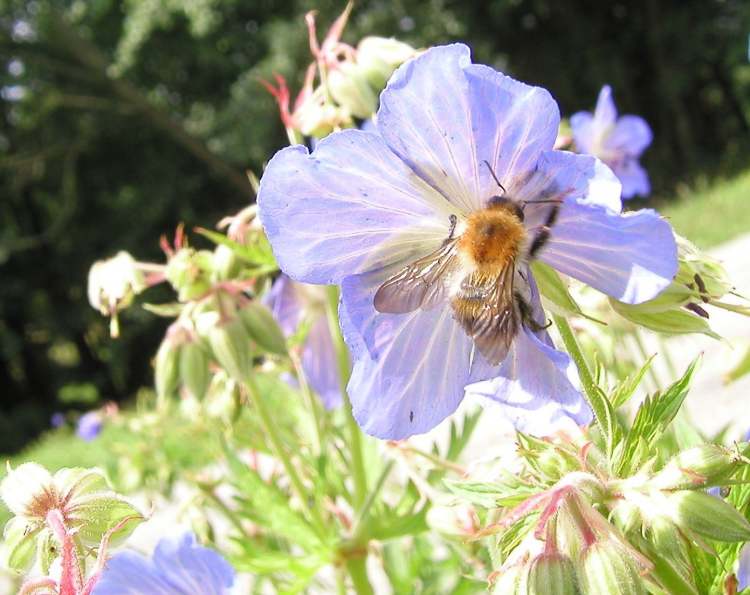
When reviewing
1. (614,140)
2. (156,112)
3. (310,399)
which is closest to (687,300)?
(310,399)

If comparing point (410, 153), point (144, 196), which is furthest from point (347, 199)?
point (144, 196)

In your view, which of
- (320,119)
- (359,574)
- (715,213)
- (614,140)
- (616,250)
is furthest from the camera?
(715,213)

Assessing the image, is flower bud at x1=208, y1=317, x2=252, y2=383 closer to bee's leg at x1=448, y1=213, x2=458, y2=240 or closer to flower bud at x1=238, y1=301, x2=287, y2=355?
flower bud at x1=238, y1=301, x2=287, y2=355

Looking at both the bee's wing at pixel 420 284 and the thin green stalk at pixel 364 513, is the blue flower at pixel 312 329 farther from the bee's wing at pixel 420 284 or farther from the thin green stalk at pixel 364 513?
the bee's wing at pixel 420 284

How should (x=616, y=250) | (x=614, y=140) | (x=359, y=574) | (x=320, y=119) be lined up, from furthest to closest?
(x=614, y=140) < (x=359, y=574) < (x=320, y=119) < (x=616, y=250)

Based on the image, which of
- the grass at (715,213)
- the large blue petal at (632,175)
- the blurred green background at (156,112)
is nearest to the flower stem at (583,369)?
the large blue petal at (632,175)

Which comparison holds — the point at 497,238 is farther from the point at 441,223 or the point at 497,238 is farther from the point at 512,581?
the point at 512,581

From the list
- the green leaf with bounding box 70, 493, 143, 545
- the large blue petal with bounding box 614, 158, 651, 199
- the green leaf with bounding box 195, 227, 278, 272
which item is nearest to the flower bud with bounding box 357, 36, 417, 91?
the green leaf with bounding box 195, 227, 278, 272
